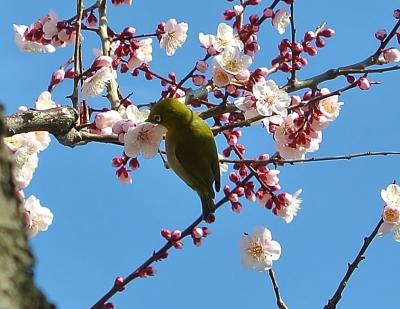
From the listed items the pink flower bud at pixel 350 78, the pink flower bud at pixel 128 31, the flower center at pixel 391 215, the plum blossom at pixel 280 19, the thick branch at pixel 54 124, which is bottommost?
the thick branch at pixel 54 124

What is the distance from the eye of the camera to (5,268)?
0.72 meters

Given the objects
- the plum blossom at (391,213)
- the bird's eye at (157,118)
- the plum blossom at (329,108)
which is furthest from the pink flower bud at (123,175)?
the plum blossom at (391,213)

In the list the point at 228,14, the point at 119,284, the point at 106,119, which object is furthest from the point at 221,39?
the point at 119,284

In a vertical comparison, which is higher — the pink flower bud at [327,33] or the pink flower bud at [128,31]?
the pink flower bud at [327,33]

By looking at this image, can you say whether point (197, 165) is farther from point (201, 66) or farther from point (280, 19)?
point (280, 19)

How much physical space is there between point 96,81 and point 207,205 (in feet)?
3.46

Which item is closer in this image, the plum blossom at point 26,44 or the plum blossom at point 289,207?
the plum blossom at point 289,207

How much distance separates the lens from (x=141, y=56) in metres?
4.66

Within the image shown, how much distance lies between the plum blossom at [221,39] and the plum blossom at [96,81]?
2.58 ft

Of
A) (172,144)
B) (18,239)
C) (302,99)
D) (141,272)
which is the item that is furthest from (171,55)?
(18,239)

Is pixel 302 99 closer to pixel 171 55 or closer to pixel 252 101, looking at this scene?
pixel 252 101

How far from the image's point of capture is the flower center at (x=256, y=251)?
→ 4.54 m

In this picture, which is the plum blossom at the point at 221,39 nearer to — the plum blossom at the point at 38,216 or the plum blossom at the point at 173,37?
the plum blossom at the point at 173,37

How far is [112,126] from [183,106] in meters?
0.59
